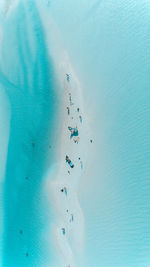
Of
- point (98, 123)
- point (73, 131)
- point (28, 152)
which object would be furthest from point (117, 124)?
point (28, 152)

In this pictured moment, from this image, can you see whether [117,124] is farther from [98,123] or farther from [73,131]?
[73,131]

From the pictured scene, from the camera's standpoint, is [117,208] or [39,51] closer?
[117,208]

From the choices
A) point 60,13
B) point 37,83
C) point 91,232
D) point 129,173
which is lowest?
point 91,232

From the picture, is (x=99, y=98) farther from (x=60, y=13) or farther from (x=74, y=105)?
(x=60, y=13)

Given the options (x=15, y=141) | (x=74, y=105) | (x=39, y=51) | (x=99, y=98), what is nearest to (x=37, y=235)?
(x=15, y=141)

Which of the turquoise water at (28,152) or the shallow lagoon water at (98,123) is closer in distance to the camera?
the shallow lagoon water at (98,123)

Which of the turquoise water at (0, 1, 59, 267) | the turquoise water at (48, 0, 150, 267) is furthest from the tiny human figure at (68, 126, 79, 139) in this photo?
the turquoise water at (48, 0, 150, 267)

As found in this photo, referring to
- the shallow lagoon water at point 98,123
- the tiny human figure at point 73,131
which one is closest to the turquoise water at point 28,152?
the shallow lagoon water at point 98,123

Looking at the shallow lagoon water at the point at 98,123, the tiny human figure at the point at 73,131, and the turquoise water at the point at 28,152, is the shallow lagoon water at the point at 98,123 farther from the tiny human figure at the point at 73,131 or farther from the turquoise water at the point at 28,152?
the tiny human figure at the point at 73,131
